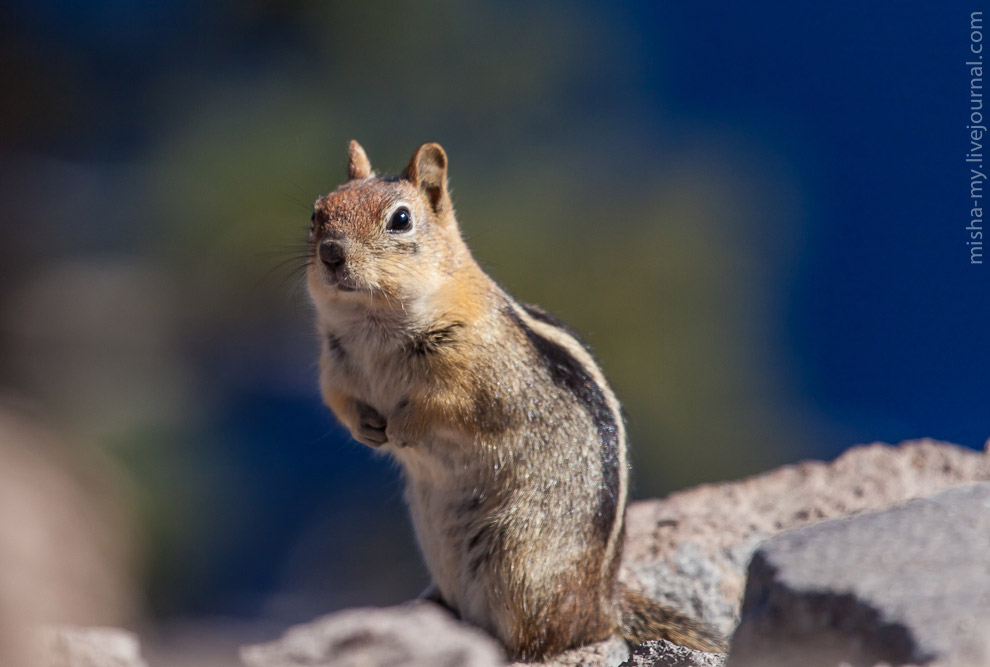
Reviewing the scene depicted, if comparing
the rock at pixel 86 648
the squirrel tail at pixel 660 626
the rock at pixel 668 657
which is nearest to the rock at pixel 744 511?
the squirrel tail at pixel 660 626

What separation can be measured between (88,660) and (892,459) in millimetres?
3965

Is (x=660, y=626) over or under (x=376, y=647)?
over

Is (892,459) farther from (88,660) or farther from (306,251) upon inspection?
(88,660)

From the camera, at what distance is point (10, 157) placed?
28.5ft

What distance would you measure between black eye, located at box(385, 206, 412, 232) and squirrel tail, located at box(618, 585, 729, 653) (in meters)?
1.54

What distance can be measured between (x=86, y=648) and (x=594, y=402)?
200 centimetres

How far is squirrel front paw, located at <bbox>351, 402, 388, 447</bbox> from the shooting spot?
3.69 meters

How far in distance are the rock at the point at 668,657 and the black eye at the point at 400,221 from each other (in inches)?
63.1

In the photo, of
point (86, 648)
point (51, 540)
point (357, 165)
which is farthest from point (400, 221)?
point (86, 648)

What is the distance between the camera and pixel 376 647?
2566 millimetres

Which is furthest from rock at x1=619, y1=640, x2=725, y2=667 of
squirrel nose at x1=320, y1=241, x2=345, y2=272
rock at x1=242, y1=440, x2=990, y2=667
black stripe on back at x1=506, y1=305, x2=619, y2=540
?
squirrel nose at x1=320, y1=241, x2=345, y2=272

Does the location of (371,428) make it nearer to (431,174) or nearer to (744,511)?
(431,174)

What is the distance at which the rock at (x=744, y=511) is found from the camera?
4.33 metres

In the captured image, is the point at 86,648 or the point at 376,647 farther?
the point at 376,647
